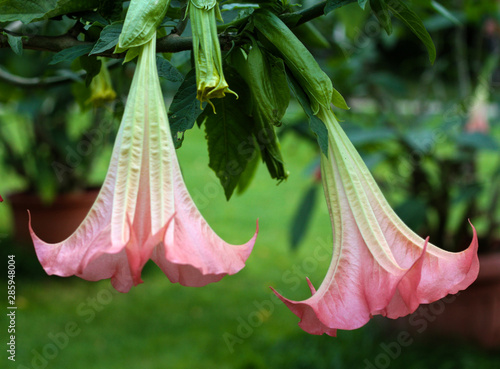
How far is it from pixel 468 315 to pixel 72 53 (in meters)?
1.63

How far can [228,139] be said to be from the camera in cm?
55

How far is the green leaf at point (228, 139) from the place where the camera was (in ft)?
1.78

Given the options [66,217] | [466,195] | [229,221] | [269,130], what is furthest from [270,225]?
[269,130]

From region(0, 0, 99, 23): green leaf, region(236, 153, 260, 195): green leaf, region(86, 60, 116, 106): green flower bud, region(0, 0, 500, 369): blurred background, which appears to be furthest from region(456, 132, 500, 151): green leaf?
region(0, 0, 99, 23): green leaf

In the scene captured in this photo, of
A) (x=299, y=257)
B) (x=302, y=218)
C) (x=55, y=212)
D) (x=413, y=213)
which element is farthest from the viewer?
(x=299, y=257)

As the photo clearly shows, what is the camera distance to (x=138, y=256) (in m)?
0.35

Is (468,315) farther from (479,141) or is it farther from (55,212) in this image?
(55,212)

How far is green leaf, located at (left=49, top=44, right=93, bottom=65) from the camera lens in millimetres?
478

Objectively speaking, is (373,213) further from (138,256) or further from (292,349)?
(292,349)

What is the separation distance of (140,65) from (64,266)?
145 millimetres

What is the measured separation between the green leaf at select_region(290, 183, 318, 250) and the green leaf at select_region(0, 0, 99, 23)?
4.75ft

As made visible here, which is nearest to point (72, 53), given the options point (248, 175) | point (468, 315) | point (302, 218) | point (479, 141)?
point (248, 175)

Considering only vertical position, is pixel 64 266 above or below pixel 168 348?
above

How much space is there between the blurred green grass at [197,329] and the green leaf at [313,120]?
43.0 inches
